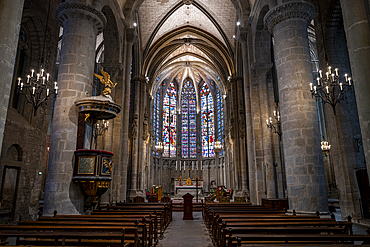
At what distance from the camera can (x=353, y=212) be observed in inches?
370

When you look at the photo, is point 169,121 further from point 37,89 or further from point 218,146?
point 37,89

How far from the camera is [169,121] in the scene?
111ft

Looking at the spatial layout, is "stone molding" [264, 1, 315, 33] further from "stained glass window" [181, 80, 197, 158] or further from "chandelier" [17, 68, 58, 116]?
"stained glass window" [181, 80, 197, 158]

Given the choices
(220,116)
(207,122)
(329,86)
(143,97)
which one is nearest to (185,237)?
(329,86)

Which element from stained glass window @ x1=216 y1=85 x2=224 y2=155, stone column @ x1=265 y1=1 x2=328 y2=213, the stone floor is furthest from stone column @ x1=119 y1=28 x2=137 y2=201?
stained glass window @ x1=216 y1=85 x2=224 y2=155

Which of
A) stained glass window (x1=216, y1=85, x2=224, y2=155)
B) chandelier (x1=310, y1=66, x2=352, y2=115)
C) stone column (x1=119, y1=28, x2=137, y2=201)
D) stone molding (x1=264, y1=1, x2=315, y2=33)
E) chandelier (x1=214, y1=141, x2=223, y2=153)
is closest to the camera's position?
chandelier (x1=310, y1=66, x2=352, y2=115)

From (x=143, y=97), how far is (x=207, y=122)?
1430 centimetres

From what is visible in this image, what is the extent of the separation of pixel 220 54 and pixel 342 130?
1540cm

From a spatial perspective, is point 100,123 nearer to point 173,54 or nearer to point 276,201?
point 276,201

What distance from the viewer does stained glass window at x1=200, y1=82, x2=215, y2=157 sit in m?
33.1

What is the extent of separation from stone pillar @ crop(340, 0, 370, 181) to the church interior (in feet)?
0.06

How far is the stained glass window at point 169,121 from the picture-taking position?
1299 inches

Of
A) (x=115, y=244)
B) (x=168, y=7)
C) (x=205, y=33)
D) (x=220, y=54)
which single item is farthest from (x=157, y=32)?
(x=115, y=244)

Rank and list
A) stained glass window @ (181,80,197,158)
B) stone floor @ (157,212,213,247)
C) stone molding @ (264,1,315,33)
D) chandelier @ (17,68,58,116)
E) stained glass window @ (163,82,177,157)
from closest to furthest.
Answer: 1. stone floor @ (157,212,213,247)
2. stone molding @ (264,1,315,33)
3. chandelier @ (17,68,58,116)
4. stained glass window @ (163,82,177,157)
5. stained glass window @ (181,80,197,158)
